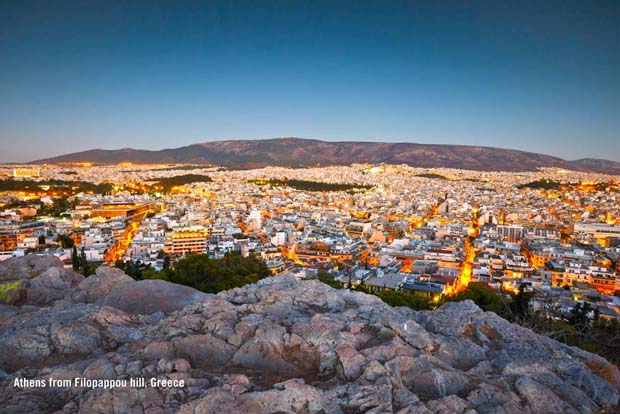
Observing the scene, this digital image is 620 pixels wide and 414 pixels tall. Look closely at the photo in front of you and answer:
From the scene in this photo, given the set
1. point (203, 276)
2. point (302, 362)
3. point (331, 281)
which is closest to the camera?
point (302, 362)

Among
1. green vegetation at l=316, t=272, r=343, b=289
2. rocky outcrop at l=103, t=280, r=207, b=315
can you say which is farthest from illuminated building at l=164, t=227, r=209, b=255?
rocky outcrop at l=103, t=280, r=207, b=315

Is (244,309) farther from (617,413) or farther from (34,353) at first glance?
(617,413)

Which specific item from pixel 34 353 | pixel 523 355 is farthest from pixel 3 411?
pixel 523 355

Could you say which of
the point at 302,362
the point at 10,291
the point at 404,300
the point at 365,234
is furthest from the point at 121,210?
the point at 302,362

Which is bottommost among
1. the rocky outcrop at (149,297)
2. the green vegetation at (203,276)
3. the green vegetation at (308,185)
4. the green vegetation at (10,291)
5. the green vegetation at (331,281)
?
the green vegetation at (308,185)

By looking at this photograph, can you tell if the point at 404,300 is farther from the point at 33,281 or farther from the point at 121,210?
the point at 121,210

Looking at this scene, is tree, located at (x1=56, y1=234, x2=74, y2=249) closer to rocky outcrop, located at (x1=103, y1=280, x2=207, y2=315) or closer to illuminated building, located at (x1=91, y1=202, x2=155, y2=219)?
illuminated building, located at (x1=91, y1=202, x2=155, y2=219)

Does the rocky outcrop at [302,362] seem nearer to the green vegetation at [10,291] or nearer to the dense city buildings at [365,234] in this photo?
the green vegetation at [10,291]

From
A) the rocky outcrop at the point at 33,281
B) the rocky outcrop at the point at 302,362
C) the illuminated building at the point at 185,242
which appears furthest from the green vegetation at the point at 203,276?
the illuminated building at the point at 185,242
